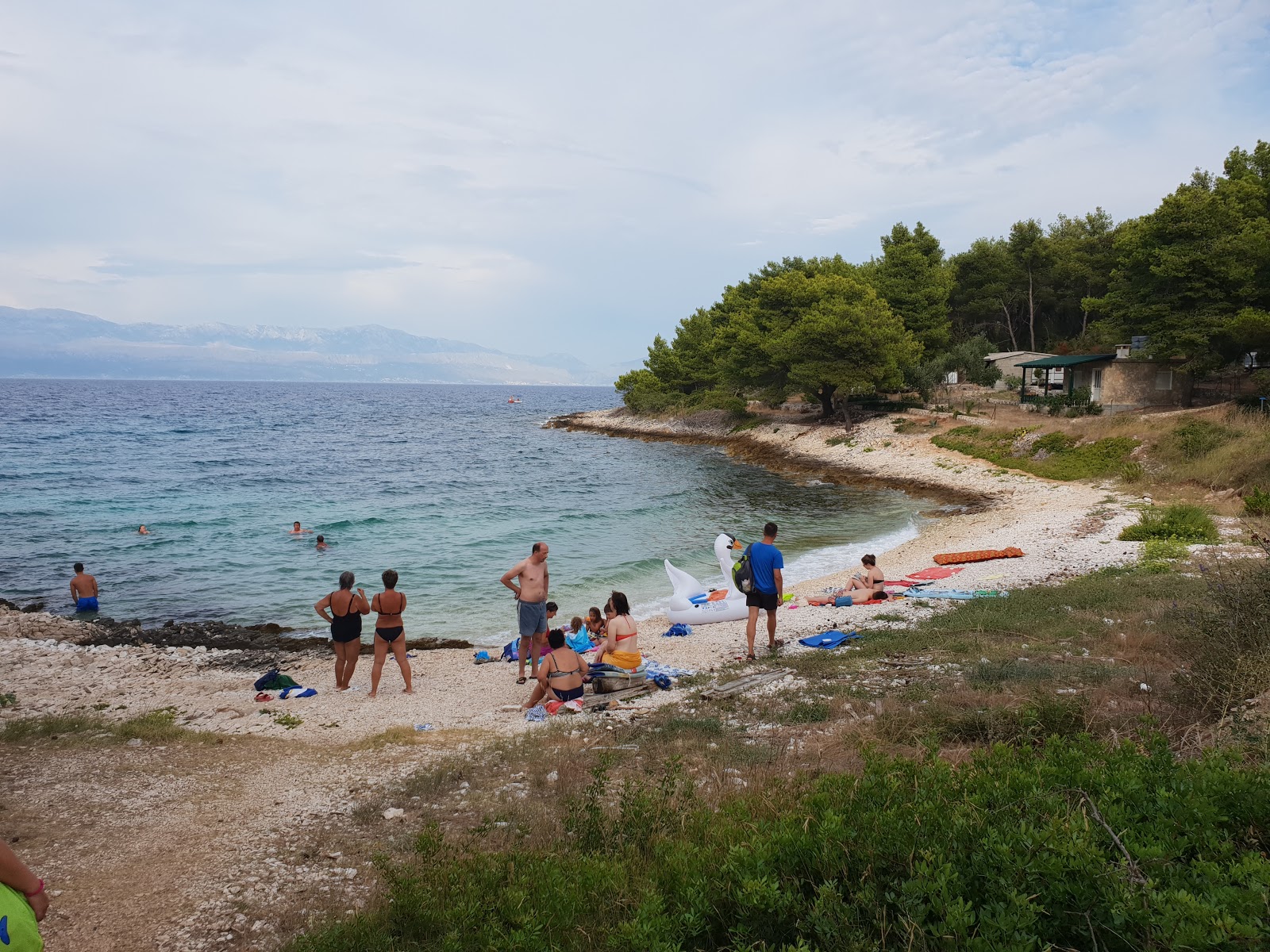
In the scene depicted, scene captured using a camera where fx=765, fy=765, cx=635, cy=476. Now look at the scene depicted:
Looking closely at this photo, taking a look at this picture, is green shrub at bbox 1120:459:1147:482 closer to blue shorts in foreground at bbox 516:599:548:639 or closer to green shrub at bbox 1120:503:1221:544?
green shrub at bbox 1120:503:1221:544

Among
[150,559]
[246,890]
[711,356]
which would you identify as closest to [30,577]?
[150,559]

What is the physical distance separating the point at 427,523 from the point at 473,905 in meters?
24.4

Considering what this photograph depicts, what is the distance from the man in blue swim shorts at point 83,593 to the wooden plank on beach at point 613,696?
43.6 ft

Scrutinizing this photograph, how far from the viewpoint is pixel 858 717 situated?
7238 mm

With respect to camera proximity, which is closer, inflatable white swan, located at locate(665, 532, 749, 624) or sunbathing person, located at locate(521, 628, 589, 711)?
sunbathing person, located at locate(521, 628, 589, 711)

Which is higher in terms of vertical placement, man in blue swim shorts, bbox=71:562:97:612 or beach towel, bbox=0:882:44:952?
beach towel, bbox=0:882:44:952

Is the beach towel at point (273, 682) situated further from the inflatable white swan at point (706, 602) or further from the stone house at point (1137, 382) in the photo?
the stone house at point (1137, 382)

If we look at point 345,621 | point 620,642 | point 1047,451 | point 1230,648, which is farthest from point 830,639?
point 1047,451

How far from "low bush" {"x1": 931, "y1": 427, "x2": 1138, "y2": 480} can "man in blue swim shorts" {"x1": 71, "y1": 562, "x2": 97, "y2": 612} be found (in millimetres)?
29262

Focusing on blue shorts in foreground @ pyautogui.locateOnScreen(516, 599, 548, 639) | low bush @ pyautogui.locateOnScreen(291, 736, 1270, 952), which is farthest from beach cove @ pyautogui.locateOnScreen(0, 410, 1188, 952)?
low bush @ pyautogui.locateOnScreen(291, 736, 1270, 952)

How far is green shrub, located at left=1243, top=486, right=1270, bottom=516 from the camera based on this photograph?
15.9m

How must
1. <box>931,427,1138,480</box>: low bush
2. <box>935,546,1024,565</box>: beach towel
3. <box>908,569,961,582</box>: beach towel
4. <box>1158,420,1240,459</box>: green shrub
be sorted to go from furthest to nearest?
<box>931,427,1138,480</box>: low bush → <box>1158,420,1240,459</box>: green shrub → <box>935,546,1024,565</box>: beach towel → <box>908,569,961,582</box>: beach towel

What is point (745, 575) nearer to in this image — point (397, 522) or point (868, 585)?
point (868, 585)

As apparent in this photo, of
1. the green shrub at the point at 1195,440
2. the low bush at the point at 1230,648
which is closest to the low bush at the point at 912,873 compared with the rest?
the low bush at the point at 1230,648
